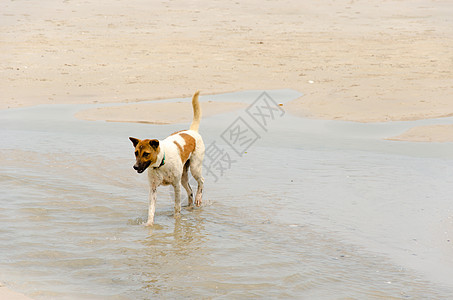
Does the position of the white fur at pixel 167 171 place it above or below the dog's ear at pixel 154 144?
below

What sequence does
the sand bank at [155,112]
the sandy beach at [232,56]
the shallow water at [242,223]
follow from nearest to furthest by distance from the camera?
the shallow water at [242,223] → the sand bank at [155,112] → the sandy beach at [232,56]

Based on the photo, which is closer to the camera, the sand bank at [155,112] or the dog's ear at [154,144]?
the dog's ear at [154,144]

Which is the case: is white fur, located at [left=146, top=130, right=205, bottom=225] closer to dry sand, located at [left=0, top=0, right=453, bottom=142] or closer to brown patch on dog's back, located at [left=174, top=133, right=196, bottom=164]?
brown patch on dog's back, located at [left=174, top=133, right=196, bottom=164]

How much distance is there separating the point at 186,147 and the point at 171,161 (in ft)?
1.99

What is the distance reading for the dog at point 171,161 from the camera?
21.7ft

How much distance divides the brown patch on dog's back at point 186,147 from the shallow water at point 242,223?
69 centimetres

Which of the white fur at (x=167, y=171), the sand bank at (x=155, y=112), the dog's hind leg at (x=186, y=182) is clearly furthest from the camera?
the sand bank at (x=155, y=112)

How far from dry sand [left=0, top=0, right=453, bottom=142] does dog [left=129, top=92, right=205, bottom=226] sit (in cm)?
575

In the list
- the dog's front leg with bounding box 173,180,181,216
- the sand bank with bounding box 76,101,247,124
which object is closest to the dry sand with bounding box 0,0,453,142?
the sand bank with bounding box 76,101,247,124

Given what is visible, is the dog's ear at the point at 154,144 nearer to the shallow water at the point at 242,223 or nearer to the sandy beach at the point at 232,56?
the shallow water at the point at 242,223

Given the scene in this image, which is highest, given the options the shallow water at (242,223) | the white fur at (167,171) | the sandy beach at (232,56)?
the sandy beach at (232,56)

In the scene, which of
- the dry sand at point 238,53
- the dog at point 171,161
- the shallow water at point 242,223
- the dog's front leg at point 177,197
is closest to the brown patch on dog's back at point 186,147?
the dog at point 171,161

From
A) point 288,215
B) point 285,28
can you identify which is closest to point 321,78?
point 285,28

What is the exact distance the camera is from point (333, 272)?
5.82m
